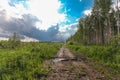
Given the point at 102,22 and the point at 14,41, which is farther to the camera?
the point at 102,22

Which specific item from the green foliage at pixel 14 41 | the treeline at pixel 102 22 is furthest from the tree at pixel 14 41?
the treeline at pixel 102 22

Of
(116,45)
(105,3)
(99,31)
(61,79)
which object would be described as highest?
(105,3)

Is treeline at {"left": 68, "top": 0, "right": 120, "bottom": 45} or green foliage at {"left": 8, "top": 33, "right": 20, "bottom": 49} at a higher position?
treeline at {"left": 68, "top": 0, "right": 120, "bottom": 45}

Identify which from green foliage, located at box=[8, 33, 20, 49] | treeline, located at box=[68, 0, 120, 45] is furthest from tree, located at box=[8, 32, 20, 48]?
treeline, located at box=[68, 0, 120, 45]

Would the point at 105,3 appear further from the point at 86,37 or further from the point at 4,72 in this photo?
the point at 4,72

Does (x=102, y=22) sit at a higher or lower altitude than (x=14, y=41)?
higher

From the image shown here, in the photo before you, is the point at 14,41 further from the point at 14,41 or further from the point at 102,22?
the point at 102,22

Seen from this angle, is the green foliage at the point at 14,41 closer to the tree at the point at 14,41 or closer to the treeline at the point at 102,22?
the tree at the point at 14,41

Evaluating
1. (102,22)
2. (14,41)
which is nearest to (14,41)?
(14,41)

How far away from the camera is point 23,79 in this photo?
1116cm

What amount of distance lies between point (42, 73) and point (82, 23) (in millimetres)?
91220

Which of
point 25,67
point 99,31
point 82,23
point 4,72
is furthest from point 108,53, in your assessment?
point 82,23

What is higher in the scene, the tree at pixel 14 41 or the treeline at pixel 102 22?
the treeline at pixel 102 22

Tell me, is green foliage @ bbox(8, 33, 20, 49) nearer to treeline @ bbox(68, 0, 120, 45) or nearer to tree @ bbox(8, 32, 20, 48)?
tree @ bbox(8, 32, 20, 48)
